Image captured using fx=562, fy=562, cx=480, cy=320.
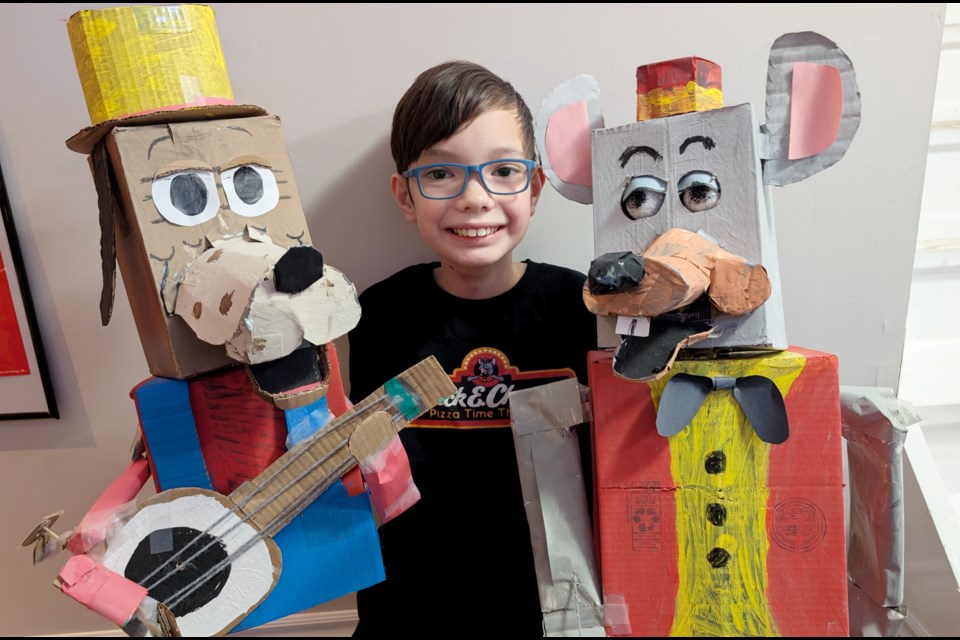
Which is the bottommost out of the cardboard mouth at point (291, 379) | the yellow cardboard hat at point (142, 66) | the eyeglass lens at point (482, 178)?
the cardboard mouth at point (291, 379)

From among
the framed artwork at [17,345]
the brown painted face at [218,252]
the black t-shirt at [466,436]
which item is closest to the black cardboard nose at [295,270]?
the brown painted face at [218,252]

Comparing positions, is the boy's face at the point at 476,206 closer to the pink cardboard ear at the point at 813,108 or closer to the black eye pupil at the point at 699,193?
the black eye pupil at the point at 699,193

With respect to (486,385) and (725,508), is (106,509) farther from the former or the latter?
(725,508)

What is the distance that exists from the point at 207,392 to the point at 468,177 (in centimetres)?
44

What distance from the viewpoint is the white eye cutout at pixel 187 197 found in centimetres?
64

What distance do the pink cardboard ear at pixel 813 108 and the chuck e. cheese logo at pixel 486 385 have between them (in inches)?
17.5

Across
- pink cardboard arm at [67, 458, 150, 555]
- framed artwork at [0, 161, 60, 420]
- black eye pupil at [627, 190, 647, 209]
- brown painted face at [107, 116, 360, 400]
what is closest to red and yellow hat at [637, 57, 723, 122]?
black eye pupil at [627, 190, 647, 209]

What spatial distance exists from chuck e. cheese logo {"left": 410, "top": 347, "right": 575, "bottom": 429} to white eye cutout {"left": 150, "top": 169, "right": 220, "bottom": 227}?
0.43 metres

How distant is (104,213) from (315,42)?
48 centimetres

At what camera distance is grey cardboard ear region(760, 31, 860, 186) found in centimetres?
66

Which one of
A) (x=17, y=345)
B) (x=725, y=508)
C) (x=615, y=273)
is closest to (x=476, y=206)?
(x=615, y=273)

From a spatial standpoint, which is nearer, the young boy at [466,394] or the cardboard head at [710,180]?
the cardboard head at [710,180]

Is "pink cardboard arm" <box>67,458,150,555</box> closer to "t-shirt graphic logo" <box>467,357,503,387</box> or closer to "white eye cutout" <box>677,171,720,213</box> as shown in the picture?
"t-shirt graphic logo" <box>467,357,503,387</box>

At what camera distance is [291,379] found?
606 millimetres
